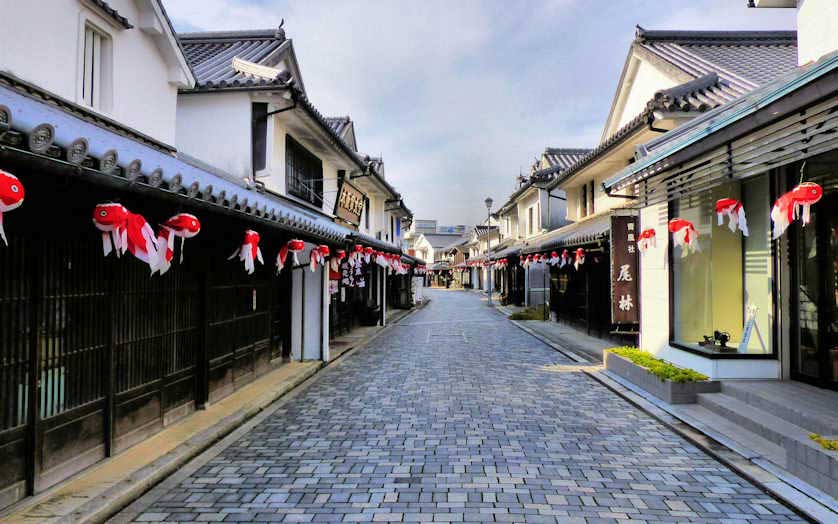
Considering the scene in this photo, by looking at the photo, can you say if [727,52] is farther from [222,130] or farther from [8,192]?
[8,192]

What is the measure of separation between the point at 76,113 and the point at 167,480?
224 inches

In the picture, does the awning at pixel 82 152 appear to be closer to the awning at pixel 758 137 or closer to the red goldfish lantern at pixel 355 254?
the red goldfish lantern at pixel 355 254

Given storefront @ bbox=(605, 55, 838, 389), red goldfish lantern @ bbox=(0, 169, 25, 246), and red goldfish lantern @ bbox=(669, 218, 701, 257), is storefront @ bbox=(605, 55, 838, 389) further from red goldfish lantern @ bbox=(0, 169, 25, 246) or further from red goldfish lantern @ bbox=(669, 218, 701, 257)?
red goldfish lantern @ bbox=(0, 169, 25, 246)

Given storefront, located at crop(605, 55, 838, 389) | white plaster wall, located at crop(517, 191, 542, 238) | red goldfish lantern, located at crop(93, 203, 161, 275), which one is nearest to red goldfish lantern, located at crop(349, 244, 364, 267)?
storefront, located at crop(605, 55, 838, 389)

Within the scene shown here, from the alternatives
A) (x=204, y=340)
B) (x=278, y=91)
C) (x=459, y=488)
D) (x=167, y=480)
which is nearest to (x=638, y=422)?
(x=459, y=488)

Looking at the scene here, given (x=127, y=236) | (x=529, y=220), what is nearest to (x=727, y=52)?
(x=529, y=220)

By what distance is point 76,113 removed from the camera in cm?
747

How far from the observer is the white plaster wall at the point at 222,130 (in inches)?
464

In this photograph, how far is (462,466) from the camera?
622 cm

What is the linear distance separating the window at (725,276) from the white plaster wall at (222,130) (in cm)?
1001

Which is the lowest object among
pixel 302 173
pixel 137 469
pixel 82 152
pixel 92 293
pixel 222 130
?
pixel 137 469

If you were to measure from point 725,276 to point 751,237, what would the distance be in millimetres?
907

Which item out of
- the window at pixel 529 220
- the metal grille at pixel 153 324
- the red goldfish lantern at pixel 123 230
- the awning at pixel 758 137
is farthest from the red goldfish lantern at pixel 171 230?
the window at pixel 529 220

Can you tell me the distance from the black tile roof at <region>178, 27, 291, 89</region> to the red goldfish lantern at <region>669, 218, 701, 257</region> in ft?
31.9
